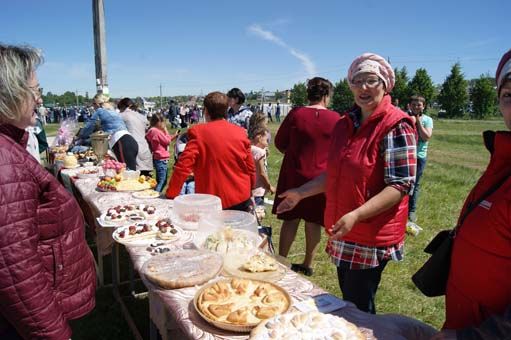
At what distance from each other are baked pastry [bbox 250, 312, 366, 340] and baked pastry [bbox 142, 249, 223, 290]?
471 mm

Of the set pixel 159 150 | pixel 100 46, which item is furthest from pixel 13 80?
pixel 100 46

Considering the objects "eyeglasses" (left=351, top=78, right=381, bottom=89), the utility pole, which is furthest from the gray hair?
the utility pole

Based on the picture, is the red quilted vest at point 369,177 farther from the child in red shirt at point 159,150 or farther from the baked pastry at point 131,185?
the child in red shirt at point 159,150

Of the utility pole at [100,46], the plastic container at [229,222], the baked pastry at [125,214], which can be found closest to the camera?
the plastic container at [229,222]

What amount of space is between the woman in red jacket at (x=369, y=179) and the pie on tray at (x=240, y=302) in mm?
436

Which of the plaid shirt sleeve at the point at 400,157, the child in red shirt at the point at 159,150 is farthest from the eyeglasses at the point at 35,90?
the child in red shirt at the point at 159,150

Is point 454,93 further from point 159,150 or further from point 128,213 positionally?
point 128,213

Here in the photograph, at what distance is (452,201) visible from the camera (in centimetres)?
668

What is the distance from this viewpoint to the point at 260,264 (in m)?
1.73

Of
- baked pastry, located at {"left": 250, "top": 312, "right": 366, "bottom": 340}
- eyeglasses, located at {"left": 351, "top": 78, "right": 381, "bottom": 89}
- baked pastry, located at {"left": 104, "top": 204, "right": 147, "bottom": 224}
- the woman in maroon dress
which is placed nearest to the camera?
baked pastry, located at {"left": 250, "top": 312, "right": 366, "bottom": 340}

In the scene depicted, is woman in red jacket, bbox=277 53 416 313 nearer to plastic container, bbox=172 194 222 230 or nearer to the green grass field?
plastic container, bbox=172 194 222 230

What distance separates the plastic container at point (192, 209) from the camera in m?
2.38

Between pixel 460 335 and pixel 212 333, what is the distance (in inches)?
30.2

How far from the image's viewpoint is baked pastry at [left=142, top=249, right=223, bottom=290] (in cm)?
159
